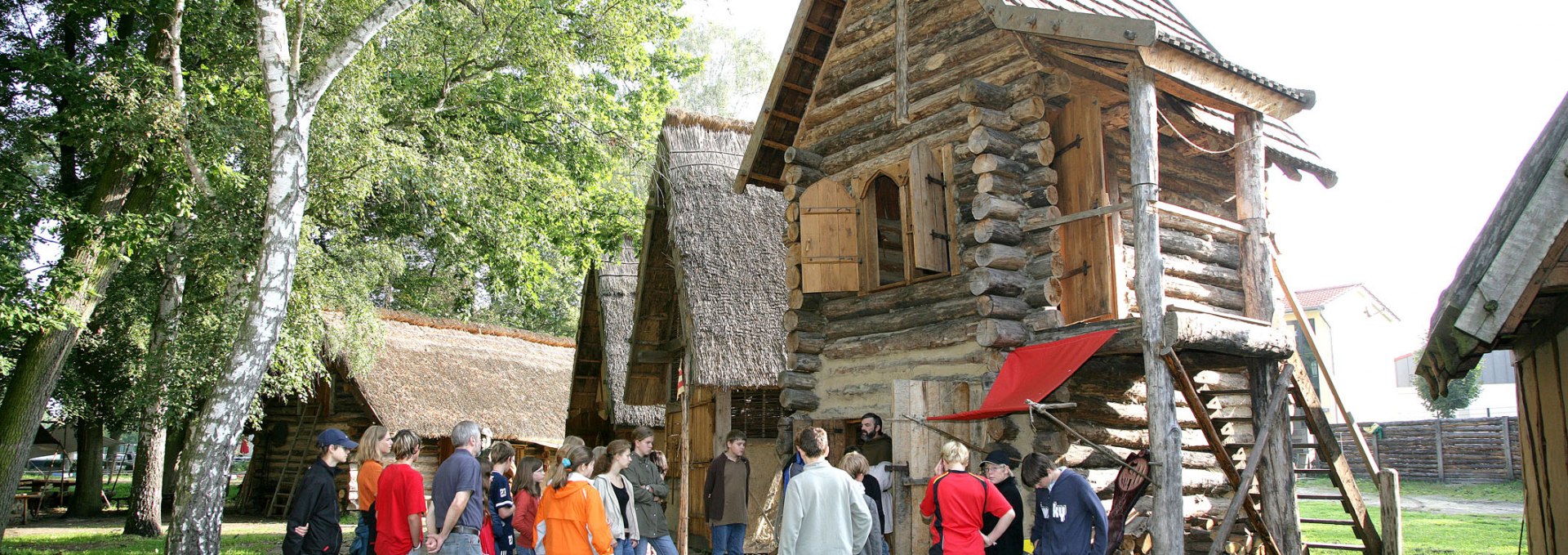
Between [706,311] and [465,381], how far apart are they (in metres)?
12.3

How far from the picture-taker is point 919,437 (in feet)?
32.7

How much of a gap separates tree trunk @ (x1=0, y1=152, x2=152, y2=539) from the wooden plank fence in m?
22.3

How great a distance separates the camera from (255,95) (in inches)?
560

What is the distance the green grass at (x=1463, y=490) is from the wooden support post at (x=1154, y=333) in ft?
50.0

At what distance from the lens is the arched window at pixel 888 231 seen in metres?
12.6

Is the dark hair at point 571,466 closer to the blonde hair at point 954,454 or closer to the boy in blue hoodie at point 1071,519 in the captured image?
the blonde hair at point 954,454

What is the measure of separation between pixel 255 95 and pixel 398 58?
11.2 feet

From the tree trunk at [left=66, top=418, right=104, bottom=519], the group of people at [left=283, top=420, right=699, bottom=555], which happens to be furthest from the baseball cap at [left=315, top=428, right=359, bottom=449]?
the tree trunk at [left=66, top=418, right=104, bottom=519]

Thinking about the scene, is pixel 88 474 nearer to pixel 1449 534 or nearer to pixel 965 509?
pixel 965 509

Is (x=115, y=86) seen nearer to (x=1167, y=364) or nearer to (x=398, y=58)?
(x=398, y=58)

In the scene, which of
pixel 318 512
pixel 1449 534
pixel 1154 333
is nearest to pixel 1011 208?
pixel 1154 333

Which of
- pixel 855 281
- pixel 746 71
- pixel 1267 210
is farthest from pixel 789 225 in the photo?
pixel 746 71

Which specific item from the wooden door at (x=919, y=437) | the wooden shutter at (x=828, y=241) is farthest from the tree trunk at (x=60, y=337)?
the wooden door at (x=919, y=437)

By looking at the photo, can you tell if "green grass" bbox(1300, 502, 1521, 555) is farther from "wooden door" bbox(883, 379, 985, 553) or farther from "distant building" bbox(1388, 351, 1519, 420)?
"distant building" bbox(1388, 351, 1519, 420)
